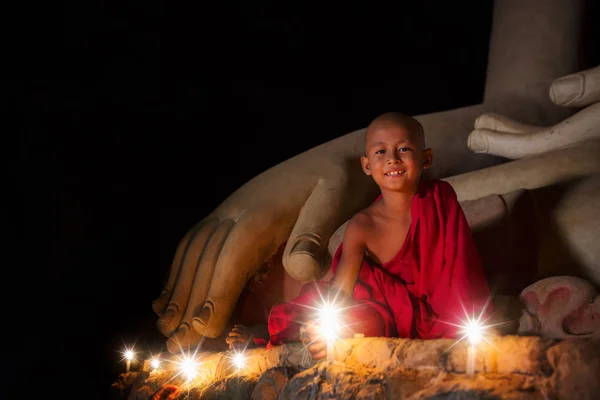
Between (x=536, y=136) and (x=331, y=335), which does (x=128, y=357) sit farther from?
(x=536, y=136)

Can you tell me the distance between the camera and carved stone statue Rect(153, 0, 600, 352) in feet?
7.64

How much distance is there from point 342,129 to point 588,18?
2.39 meters

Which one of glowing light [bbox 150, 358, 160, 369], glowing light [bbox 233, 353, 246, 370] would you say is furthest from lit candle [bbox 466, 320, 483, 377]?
glowing light [bbox 150, 358, 160, 369]

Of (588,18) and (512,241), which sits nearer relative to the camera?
(512,241)

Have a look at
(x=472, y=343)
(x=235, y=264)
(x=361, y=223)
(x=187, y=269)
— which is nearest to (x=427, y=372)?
(x=472, y=343)

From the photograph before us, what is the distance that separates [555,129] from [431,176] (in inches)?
31.3

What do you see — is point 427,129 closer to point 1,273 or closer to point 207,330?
point 207,330

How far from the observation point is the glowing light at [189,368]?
8.08 ft

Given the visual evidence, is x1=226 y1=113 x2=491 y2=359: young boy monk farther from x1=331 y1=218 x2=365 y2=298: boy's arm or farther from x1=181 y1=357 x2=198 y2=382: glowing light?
x1=181 y1=357 x2=198 y2=382: glowing light

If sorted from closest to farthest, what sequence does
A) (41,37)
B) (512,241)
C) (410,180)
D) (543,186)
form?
(410,180) < (512,241) < (543,186) < (41,37)

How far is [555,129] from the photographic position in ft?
9.29

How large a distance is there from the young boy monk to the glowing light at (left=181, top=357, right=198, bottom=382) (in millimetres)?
602

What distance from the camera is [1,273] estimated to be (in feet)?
11.2

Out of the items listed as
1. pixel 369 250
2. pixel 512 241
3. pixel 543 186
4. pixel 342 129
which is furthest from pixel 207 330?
pixel 342 129
